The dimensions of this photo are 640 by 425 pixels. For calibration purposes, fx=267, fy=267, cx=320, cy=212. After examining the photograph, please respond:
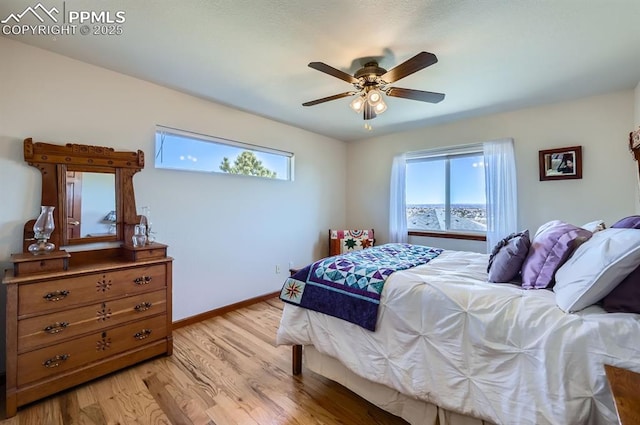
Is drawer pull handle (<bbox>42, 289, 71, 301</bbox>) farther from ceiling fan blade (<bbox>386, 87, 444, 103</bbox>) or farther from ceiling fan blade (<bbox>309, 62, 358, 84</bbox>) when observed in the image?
ceiling fan blade (<bbox>386, 87, 444, 103</bbox>)

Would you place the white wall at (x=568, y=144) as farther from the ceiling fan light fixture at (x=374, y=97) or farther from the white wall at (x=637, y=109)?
the ceiling fan light fixture at (x=374, y=97)

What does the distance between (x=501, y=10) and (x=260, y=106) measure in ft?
7.86

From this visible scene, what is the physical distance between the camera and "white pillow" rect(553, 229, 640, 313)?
1.12m

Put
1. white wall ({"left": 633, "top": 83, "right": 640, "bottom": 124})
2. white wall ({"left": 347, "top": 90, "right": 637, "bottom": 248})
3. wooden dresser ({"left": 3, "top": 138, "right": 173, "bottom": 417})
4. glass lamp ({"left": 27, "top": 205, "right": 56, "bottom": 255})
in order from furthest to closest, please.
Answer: white wall ({"left": 347, "top": 90, "right": 637, "bottom": 248}), white wall ({"left": 633, "top": 83, "right": 640, "bottom": 124}), glass lamp ({"left": 27, "top": 205, "right": 56, "bottom": 255}), wooden dresser ({"left": 3, "top": 138, "right": 173, "bottom": 417})

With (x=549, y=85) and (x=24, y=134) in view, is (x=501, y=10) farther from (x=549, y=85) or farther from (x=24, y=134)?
(x=24, y=134)

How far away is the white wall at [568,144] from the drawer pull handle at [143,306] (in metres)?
3.55

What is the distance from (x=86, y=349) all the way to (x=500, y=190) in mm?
4330

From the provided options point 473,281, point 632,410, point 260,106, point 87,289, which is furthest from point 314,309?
point 260,106

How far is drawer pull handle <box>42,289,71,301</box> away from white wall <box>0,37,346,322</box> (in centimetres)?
57

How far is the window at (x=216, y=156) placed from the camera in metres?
2.80

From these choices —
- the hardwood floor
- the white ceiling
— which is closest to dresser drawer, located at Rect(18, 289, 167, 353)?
the hardwood floor

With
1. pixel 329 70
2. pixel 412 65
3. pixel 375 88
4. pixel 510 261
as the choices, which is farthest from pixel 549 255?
pixel 329 70

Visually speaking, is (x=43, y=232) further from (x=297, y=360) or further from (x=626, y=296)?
(x=626, y=296)

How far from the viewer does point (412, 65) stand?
1.73 m
